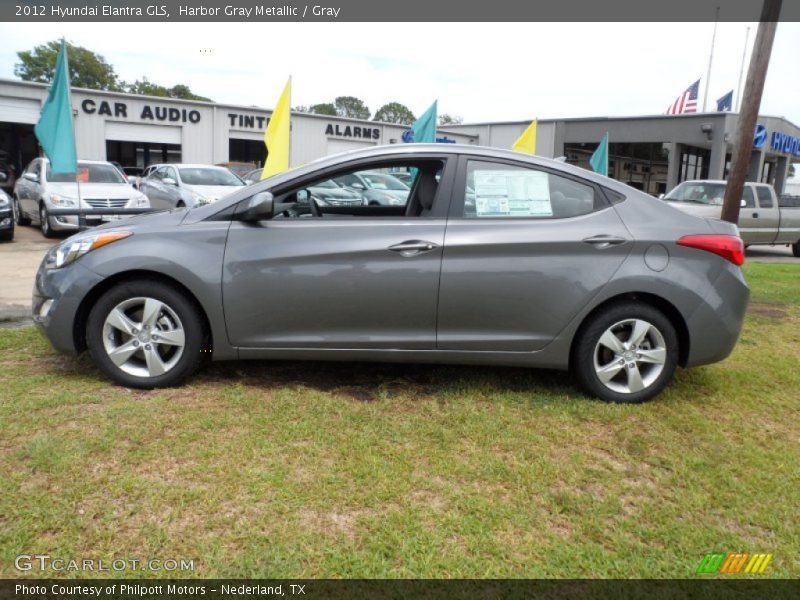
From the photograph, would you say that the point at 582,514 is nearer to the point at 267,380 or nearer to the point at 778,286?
the point at 267,380

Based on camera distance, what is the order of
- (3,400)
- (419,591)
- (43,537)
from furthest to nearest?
(3,400) < (43,537) < (419,591)

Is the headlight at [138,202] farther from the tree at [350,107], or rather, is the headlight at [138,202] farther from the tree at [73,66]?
the tree at [350,107]

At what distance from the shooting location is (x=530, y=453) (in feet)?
10.7

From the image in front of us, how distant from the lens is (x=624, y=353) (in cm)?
392

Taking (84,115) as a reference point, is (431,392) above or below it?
below

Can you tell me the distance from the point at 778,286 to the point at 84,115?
27046 millimetres

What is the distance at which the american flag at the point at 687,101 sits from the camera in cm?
2811

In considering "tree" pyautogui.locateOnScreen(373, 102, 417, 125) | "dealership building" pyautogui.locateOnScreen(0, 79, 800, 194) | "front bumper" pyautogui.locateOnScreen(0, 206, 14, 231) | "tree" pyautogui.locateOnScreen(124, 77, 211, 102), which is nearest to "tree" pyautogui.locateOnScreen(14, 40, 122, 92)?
"tree" pyautogui.locateOnScreen(124, 77, 211, 102)

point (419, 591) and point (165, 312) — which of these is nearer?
point (419, 591)

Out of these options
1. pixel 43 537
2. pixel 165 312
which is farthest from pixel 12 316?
pixel 43 537

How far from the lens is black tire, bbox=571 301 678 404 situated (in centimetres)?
389

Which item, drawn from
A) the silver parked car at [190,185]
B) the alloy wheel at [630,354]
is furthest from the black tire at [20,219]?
→ the alloy wheel at [630,354]

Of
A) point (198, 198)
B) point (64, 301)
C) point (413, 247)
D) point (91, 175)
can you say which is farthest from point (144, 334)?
point (91, 175)

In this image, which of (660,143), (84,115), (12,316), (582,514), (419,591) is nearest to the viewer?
(419,591)
